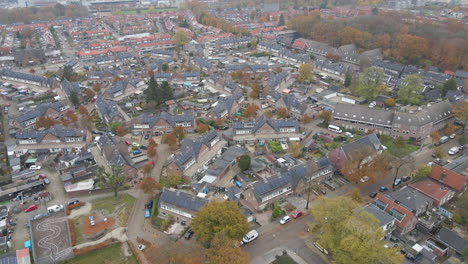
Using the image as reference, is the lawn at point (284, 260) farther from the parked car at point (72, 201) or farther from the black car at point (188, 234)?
the parked car at point (72, 201)

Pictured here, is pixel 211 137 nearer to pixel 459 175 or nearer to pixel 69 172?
pixel 69 172

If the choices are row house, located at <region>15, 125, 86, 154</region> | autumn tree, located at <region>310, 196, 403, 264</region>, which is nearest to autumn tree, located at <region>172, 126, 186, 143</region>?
row house, located at <region>15, 125, 86, 154</region>

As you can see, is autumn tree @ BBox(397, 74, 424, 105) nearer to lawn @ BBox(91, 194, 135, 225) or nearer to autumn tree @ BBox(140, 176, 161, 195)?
autumn tree @ BBox(140, 176, 161, 195)

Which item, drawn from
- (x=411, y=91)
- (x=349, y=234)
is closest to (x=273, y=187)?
(x=349, y=234)

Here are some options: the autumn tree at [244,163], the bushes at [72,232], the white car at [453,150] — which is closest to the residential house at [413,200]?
the white car at [453,150]

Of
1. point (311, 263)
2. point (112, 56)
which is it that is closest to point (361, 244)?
point (311, 263)

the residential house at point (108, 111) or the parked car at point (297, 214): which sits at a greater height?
the residential house at point (108, 111)
